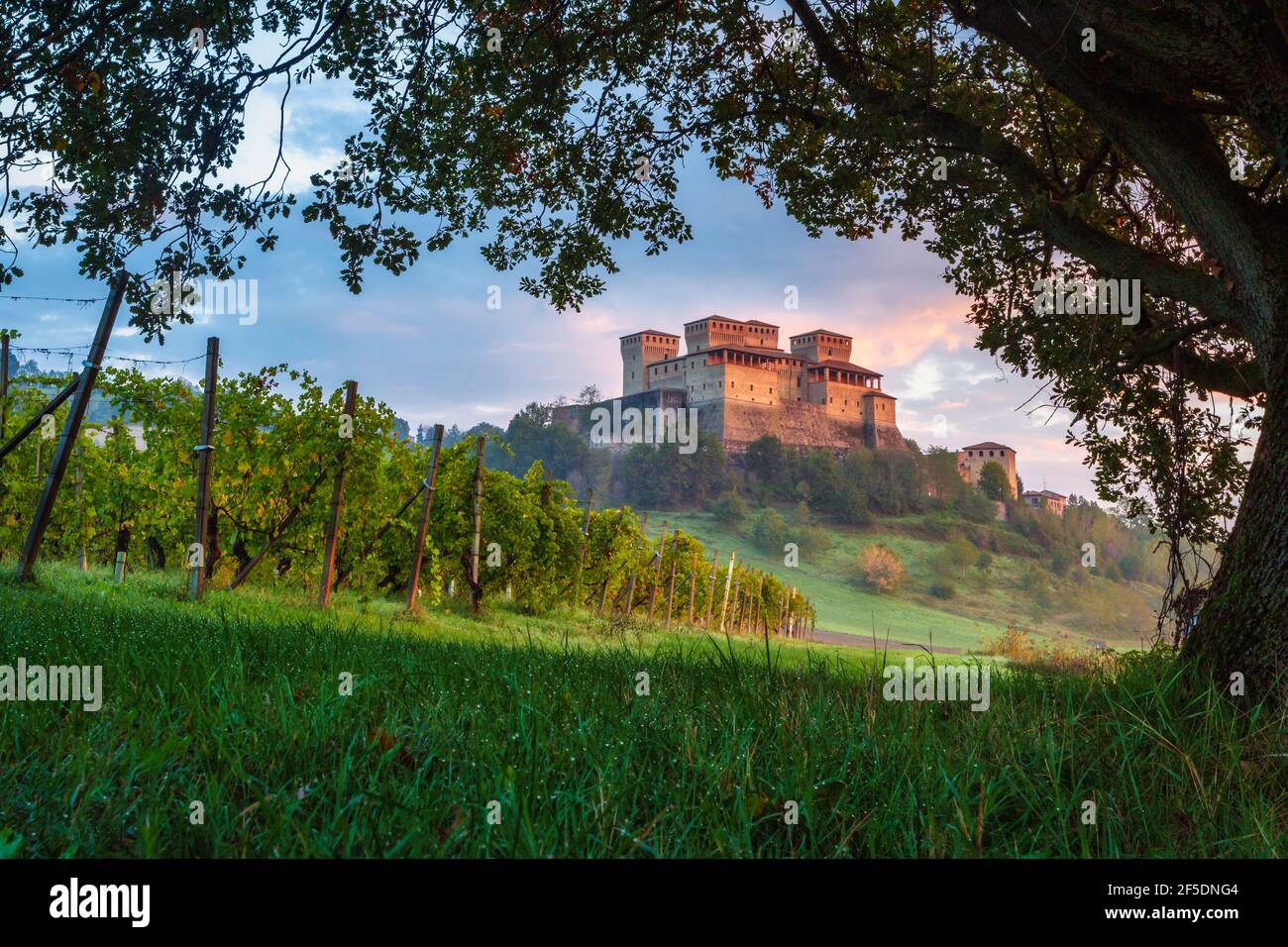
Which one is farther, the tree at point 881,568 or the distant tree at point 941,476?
the distant tree at point 941,476

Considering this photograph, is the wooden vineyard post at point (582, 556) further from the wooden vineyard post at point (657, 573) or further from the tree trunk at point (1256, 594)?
the tree trunk at point (1256, 594)

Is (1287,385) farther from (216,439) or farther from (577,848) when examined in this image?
(216,439)

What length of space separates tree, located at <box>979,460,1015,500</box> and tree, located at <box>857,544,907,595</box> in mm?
22324

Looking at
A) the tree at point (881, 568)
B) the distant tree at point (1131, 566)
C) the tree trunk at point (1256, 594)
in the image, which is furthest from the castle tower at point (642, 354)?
the tree trunk at point (1256, 594)

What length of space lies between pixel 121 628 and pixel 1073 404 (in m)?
7.95

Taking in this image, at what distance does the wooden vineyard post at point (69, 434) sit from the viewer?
335 inches

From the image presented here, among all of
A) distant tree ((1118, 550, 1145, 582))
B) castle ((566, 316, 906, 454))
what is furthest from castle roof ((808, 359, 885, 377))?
distant tree ((1118, 550, 1145, 582))

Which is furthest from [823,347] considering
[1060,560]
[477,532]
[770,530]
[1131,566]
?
[477,532]

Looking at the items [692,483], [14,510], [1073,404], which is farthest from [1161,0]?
[692,483]

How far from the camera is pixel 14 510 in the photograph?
13.8 meters

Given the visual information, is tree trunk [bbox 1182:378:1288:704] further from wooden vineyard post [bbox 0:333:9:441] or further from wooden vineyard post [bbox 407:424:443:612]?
wooden vineyard post [bbox 0:333:9:441]

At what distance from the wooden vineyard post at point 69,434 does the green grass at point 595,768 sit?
5554 mm

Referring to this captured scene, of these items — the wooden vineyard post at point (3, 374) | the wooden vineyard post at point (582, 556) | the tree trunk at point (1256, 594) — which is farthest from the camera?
the wooden vineyard post at point (582, 556)

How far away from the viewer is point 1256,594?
4258 mm
